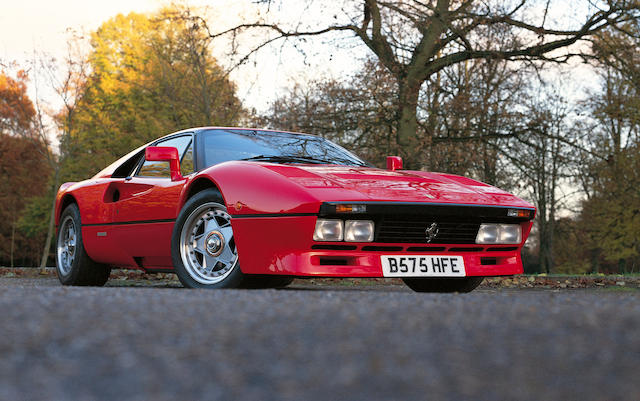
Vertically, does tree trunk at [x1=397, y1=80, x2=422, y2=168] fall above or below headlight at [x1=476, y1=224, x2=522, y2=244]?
above

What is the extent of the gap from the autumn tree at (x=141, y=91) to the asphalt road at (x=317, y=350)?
52.1 feet

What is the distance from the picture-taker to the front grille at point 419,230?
4.98 meters

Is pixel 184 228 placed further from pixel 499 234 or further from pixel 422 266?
pixel 499 234

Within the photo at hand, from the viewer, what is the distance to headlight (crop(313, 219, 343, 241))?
15.7 ft

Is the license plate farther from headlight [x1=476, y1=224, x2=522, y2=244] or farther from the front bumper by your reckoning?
headlight [x1=476, y1=224, x2=522, y2=244]

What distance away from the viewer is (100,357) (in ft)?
6.50

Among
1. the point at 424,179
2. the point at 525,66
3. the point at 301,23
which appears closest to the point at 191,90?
the point at 301,23

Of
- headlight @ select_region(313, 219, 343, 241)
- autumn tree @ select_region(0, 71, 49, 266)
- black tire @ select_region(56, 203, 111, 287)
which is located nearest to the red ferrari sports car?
headlight @ select_region(313, 219, 343, 241)

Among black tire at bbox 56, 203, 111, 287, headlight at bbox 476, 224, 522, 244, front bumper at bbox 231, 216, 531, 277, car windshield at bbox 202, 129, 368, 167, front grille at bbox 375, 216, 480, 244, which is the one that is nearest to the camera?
front bumper at bbox 231, 216, 531, 277

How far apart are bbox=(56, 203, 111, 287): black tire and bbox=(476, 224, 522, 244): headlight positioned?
366 cm

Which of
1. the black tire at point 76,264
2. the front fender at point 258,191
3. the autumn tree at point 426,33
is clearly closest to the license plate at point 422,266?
the front fender at point 258,191

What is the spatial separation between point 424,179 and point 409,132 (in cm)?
1155

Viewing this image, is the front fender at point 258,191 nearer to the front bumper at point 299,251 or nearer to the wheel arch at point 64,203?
the front bumper at point 299,251

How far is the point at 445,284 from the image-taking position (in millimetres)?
6238
